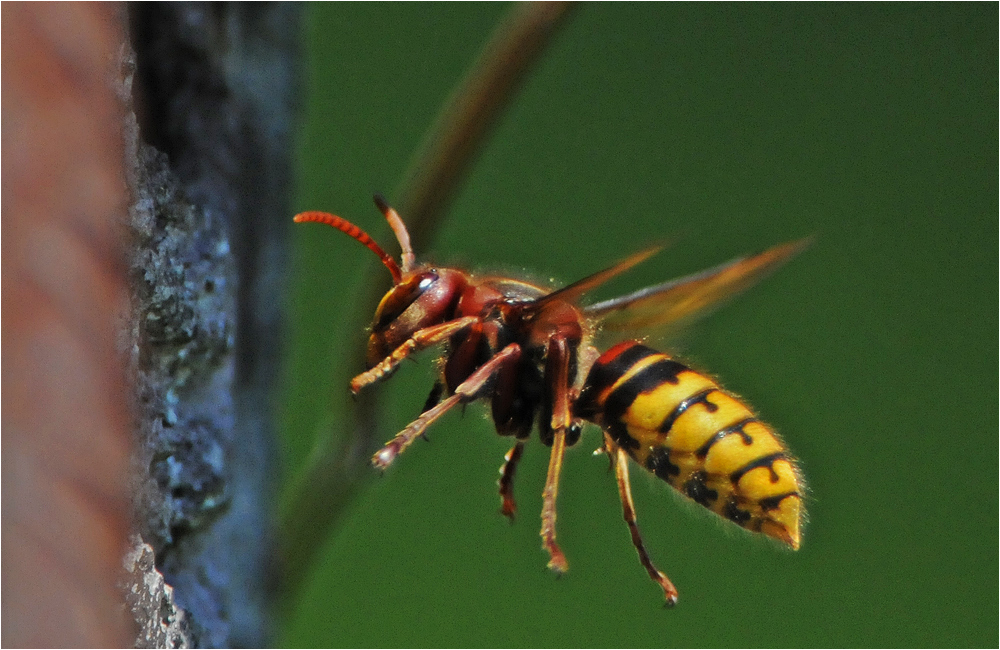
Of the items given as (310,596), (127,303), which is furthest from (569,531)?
(310,596)

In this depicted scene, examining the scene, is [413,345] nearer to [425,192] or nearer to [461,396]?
[461,396]

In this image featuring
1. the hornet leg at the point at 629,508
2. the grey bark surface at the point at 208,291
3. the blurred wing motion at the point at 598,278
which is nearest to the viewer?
the grey bark surface at the point at 208,291

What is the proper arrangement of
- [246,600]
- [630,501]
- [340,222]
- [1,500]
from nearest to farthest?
[1,500] → [246,600] → [340,222] → [630,501]

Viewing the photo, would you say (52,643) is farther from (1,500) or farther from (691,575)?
(691,575)

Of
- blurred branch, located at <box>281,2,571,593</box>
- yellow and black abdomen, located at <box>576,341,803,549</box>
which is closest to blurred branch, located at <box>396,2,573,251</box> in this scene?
blurred branch, located at <box>281,2,571,593</box>

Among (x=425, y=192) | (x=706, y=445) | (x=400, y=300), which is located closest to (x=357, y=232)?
(x=400, y=300)

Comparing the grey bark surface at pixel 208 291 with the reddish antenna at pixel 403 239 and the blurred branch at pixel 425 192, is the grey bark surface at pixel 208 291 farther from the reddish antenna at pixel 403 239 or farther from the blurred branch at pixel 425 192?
the blurred branch at pixel 425 192

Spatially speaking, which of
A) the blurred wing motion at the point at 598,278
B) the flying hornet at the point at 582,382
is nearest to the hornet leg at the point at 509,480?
the flying hornet at the point at 582,382
